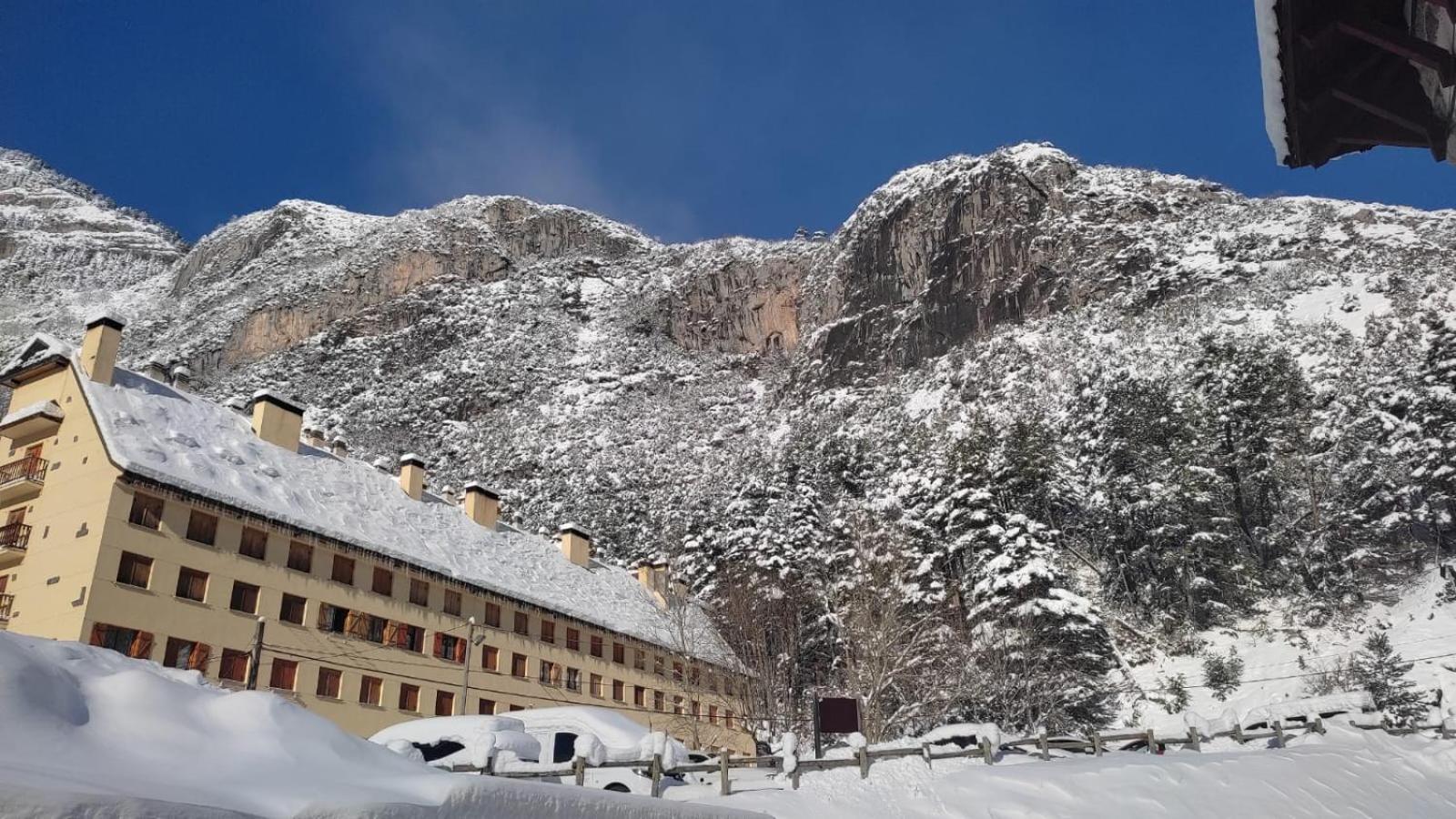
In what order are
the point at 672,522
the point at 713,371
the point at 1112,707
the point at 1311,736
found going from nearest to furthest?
the point at 1311,736 → the point at 1112,707 → the point at 672,522 → the point at 713,371

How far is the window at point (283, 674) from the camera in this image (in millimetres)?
29531

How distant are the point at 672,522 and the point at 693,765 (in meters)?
60.7

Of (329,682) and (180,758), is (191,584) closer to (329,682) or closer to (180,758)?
(329,682)

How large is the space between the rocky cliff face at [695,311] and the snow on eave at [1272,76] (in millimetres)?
60271

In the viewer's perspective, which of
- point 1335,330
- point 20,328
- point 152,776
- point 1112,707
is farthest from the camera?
point 20,328

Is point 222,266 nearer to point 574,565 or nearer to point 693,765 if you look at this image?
point 574,565

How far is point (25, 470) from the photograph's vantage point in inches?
1162

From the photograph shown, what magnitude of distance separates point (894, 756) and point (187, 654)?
20.0 meters

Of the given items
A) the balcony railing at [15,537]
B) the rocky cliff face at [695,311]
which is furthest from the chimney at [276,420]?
the rocky cliff face at [695,311]

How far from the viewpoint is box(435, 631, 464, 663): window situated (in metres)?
35.5

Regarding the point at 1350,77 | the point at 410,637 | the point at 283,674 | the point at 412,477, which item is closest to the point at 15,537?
the point at 283,674

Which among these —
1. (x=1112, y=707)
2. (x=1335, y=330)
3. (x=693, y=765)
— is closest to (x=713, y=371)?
(x=1335, y=330)

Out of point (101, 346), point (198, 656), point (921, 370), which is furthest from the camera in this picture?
point (921, 370)

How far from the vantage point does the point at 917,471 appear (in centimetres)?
5744
